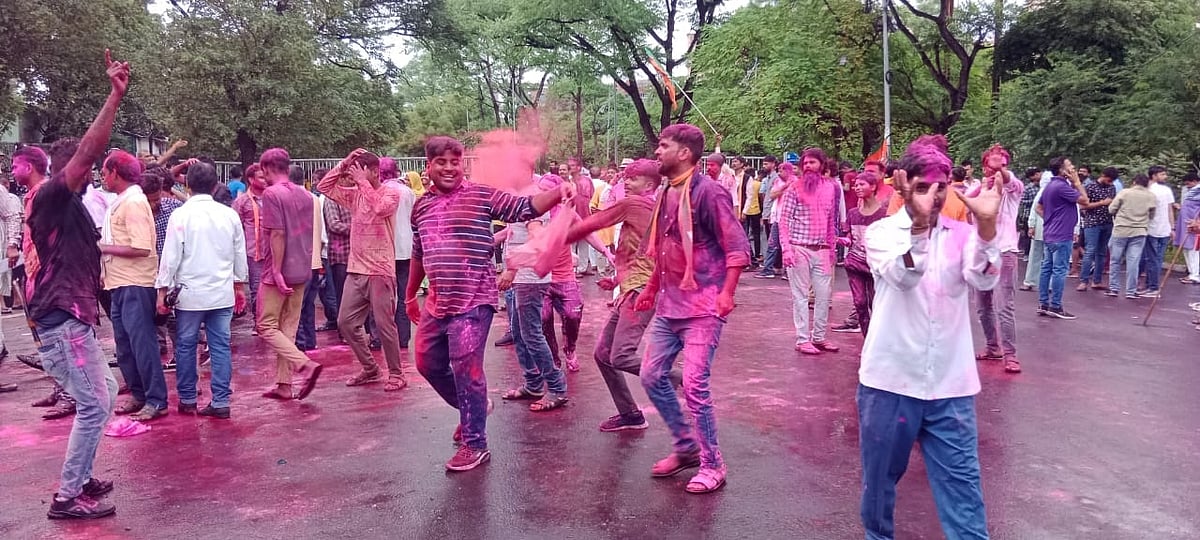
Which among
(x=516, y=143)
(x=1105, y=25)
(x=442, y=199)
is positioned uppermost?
(x=1105, y=25)

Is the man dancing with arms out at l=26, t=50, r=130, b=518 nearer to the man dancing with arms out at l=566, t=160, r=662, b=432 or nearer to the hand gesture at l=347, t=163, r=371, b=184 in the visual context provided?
the hand gesture at l=347, t=163, r=371, b=184

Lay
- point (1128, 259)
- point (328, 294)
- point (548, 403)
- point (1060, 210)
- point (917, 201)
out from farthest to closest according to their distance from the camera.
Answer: point (1128, 259) → point (1060, 210) → point (328, 294) → point (548, 403) → point (917, 201)

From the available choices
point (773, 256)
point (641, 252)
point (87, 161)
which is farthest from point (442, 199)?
point (773, 256)

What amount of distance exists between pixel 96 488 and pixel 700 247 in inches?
142

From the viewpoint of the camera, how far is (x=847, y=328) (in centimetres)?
956

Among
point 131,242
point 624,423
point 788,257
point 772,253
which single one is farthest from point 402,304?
point 772,253

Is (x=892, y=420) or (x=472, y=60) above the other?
(x=472, y=60)

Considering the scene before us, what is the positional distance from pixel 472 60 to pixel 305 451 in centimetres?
2889

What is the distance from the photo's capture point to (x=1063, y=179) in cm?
1000

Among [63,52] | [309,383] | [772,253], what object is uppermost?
[63,52]

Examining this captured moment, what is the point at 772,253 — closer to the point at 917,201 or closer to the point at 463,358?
the point at 463,358

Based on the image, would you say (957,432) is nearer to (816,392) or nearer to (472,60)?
(816,392)

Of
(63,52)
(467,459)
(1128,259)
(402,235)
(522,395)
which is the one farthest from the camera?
(63,52)

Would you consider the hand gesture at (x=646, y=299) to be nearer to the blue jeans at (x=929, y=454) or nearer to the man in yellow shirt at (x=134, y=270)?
the blue jeans at (x=929, y=454)
